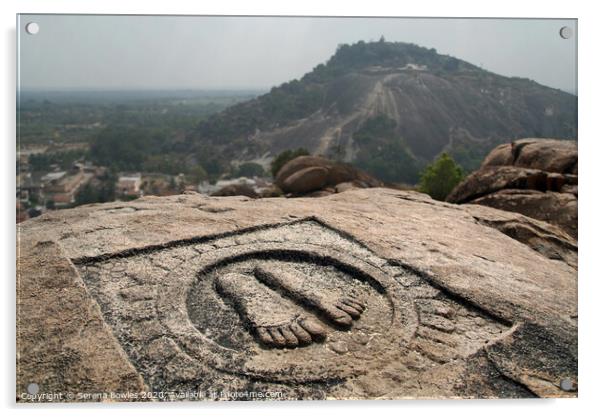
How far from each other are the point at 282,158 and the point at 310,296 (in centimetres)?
1837

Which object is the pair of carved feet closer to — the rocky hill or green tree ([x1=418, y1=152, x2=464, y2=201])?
the rocky hill

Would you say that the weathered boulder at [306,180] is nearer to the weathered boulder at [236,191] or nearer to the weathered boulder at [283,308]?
the weathered boulder at [236,191]

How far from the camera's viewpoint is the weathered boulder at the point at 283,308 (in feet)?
12.9

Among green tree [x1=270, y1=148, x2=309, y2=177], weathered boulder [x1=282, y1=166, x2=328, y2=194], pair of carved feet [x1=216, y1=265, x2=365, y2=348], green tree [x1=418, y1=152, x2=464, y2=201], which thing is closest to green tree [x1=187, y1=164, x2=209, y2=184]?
weathered boulder [x1=282, y1=166, x2=328, y2=194]

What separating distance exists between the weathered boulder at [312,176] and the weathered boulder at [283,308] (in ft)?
30.7

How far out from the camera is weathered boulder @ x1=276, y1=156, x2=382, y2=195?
16.8m

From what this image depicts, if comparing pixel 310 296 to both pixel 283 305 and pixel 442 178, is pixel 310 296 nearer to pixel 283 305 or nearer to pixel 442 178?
pixel 283 305

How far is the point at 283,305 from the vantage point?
5016mm

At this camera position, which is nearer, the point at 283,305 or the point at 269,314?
the point at 269,314

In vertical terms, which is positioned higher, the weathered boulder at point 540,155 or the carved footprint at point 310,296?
the weathered boulder at point 540,155

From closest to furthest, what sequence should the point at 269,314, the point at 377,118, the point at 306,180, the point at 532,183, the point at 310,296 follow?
the point at 269,314, the point at 310,296, the point at 532,183, the point at 306,180, the point at 377,118

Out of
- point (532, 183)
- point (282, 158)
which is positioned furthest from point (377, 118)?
point (532, 183)

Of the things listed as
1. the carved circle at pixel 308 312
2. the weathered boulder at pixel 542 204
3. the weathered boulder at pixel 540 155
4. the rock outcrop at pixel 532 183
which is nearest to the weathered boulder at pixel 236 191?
the rock outcrop at pixel 532 183

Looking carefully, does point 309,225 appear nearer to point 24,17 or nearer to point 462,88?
point 24,17
